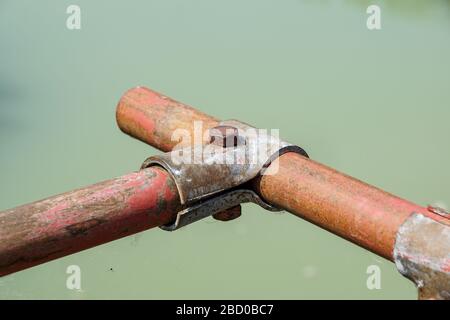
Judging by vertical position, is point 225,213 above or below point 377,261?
above

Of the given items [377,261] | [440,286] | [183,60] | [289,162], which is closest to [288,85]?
[183,60]

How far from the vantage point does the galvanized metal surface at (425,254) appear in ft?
3.19

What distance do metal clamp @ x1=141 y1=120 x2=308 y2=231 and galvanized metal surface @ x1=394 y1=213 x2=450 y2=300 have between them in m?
0.28

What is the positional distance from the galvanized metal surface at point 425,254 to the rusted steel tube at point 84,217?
0.34m

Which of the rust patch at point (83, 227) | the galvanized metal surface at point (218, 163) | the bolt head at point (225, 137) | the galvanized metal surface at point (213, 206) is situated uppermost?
the bolt head at point (225, 137)

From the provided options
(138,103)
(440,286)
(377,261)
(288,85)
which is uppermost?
(138,103)

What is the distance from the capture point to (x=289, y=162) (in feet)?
4.06

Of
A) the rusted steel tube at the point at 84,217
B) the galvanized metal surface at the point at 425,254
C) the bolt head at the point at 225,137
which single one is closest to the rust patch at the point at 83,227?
the rusted steel tube at the point at 84,217

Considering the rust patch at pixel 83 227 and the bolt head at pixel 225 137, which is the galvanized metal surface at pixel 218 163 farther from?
the rust patch at pixel 83 227

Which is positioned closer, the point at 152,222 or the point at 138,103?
the point at 152,222

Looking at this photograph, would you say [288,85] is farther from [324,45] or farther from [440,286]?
[440,286]

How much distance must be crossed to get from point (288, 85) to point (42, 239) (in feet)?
8.96

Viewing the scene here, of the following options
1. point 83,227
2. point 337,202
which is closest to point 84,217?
point 83,227

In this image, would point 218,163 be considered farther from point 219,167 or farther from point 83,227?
point 83,227
